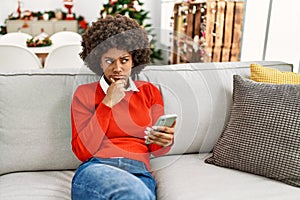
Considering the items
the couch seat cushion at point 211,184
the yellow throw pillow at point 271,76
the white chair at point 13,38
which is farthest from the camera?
the white chair at point 13,38

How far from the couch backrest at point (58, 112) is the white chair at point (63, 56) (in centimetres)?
104

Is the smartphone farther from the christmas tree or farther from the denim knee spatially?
the christmas tree

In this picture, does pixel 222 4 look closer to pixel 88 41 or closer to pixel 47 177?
pixel 88 41

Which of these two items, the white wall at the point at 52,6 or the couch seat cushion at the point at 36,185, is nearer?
the couch seat cushion at the point at 36,185

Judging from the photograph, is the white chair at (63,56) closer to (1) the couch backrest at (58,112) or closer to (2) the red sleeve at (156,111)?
(1) the couch backrest at (58,112)

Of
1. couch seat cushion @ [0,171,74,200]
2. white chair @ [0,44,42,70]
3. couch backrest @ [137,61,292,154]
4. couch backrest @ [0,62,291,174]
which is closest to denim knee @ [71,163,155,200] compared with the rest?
couch seat cushion @ [0,171,74,200]

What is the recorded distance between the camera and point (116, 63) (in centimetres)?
111

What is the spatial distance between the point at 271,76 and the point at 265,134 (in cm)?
33

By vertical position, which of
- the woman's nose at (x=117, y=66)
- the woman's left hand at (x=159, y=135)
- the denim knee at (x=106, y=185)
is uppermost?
the woman's nose at (x=117, y=66)

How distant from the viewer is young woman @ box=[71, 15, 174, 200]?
43.7 inches

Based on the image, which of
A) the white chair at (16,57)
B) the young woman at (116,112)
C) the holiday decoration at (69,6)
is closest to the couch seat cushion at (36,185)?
the young woman at (116,112)

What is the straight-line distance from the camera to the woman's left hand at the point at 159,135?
1.10m

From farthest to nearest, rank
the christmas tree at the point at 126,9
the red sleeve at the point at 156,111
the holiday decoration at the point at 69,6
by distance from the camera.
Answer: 1. the holiday decoration at the point at 69,6
2. the christmas tree at the point at 126,9
3. the red sleeve at the point at 156,111

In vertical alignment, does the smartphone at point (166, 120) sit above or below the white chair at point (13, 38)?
below
